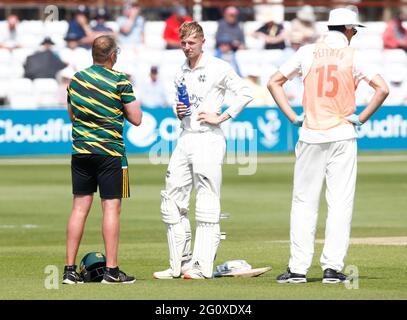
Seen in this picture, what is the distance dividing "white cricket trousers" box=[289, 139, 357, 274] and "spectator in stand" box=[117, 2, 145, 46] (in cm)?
1958

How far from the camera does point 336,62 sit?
10.5m

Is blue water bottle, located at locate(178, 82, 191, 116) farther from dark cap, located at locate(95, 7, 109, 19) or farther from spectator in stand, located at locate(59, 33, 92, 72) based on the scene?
dark cap, located at locate(95, 7, 109, 19)

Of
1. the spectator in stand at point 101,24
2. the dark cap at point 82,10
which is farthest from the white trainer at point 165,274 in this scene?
the dark cap at point 82,10

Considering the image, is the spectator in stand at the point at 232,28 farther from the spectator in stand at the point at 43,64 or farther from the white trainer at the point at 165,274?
the white trainer at the point at 165,274

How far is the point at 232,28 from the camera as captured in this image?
29.9m

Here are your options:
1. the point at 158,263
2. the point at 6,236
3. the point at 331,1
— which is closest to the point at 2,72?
Answer: the point at 331,1

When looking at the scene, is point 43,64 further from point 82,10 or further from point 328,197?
point 328,197

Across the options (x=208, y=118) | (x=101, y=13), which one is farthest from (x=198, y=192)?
(x=101, y=13)

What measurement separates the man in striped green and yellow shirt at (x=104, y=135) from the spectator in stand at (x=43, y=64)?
59.2 ft

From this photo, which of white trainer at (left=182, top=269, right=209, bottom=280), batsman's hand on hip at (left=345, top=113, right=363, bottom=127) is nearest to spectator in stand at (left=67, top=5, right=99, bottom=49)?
white trainer at (left=182, top=269, right=209, bottom=280)

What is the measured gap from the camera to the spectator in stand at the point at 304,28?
30.1 m

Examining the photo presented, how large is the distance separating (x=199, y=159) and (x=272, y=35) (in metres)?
19.7

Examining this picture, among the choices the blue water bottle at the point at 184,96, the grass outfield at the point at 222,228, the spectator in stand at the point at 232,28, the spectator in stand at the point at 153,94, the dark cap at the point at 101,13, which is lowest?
the grass outfield at the point at 222,228
